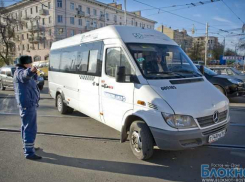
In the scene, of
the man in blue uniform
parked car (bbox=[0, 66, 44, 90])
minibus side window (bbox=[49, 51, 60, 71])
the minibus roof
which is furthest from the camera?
parked car (bbox=[0, 66, 44, 90])

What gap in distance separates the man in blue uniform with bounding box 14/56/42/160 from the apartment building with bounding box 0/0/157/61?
4414 centimetres

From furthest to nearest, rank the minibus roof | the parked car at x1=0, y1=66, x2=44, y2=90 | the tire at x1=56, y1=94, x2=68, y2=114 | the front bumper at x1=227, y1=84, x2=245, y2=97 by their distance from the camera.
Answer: the parked car at x1=0, y1=66, x2=44, y2=90 → the front bumper at x1=227, y1=84, x2=245, y2=97 → the tire at x1=56, y1=94, x2=68, y2=114 → the minibus roof

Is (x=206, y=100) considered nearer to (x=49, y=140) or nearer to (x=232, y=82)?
(x=49, y=140)

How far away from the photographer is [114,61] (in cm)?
455

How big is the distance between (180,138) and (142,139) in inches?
28.4

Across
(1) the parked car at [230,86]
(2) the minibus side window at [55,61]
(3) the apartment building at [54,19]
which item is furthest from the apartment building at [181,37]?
(2) the minibus side window at [55,61]

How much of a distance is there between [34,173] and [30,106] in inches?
48.3

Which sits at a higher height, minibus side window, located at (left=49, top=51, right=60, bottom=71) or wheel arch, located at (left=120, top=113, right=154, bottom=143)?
minibus side window, located at (left=49, top=51, right=60, bottom=71)

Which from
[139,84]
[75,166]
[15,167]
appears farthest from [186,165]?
[15,167]

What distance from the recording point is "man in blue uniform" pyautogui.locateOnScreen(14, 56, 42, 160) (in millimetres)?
3934

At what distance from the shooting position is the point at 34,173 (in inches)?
143

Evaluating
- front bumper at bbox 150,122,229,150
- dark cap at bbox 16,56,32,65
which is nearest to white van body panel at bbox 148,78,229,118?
front bumper at bbox 150,122,229,150

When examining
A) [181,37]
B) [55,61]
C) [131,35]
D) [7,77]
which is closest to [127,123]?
[131,35]

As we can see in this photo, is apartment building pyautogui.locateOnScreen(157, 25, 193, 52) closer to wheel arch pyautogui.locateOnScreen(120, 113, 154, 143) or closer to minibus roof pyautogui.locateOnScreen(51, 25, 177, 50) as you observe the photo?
minibus roof pyautogui.locateOnScreen(51, 25, 177, 50)
